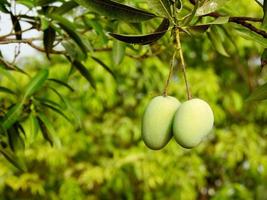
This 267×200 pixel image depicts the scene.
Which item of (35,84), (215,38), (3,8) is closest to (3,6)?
(3,8)

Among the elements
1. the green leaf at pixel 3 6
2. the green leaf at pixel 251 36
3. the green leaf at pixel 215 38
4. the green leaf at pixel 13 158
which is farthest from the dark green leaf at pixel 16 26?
the green leaf at pixel 251 36

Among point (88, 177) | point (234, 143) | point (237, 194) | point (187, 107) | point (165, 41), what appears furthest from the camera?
point (234, 143)

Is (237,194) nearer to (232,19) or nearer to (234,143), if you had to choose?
(234,143)

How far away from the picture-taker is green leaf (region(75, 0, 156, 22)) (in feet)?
2.55

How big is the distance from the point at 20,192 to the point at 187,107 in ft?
12.3

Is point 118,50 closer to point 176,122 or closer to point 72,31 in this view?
point 72,31

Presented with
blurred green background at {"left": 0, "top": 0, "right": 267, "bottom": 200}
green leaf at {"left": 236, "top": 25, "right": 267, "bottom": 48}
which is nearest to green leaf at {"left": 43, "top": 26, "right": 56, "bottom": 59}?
green leaf at {"left": 236, "top": 25, "right": 267, "bottom": 48}

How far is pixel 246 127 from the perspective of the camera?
14.2 ft

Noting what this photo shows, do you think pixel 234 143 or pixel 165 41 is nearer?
pixel 165 41

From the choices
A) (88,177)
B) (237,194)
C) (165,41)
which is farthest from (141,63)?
(165,41)

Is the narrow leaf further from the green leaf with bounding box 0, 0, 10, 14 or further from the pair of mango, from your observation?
the pair of mango

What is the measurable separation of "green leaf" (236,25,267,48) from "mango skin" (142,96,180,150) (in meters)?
0.17

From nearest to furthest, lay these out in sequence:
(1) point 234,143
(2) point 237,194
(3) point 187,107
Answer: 1. (3) point 187,107
2. (2) point 237,194
3. (1) point 234,143

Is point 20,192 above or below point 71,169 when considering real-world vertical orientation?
below
